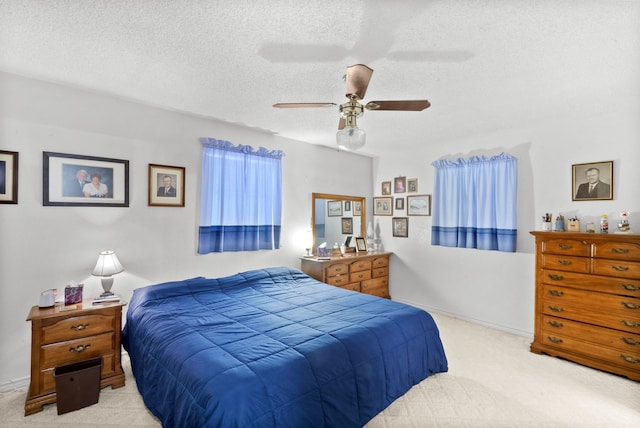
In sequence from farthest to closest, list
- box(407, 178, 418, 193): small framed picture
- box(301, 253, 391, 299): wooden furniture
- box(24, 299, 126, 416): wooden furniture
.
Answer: box(407, 178, 418, 193): small framed picture < box(301, 253, 391, 299): wooden furniture < box(24, 299, 126, 416): wooden furniture

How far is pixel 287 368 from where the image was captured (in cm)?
171

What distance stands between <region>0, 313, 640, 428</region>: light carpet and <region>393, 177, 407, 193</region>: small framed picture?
8.89 feet

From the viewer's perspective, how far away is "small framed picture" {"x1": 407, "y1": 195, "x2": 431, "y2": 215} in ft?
15.6

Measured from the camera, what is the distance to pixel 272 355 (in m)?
1.81

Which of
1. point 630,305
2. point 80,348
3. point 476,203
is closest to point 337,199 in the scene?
point 476,203

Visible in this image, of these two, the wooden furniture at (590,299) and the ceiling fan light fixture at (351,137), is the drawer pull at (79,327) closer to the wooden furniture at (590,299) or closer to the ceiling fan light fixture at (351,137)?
the ceiling fan light fixture at (351,137)

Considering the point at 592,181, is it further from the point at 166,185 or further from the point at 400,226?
the point at 166,185

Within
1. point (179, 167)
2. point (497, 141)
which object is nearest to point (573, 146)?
point (497, 141)

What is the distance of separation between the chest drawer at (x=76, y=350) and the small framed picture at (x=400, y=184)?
422cm

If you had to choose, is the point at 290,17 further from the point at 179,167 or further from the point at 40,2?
the point at 179,167

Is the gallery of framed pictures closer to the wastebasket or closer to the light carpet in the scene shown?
the wastebasket

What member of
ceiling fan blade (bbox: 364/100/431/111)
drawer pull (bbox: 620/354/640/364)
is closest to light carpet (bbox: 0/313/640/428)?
drawer pull (bbox: 620/354/640/364)

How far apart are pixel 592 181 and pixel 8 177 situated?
5418mm

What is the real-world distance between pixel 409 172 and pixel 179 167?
3.39 m
